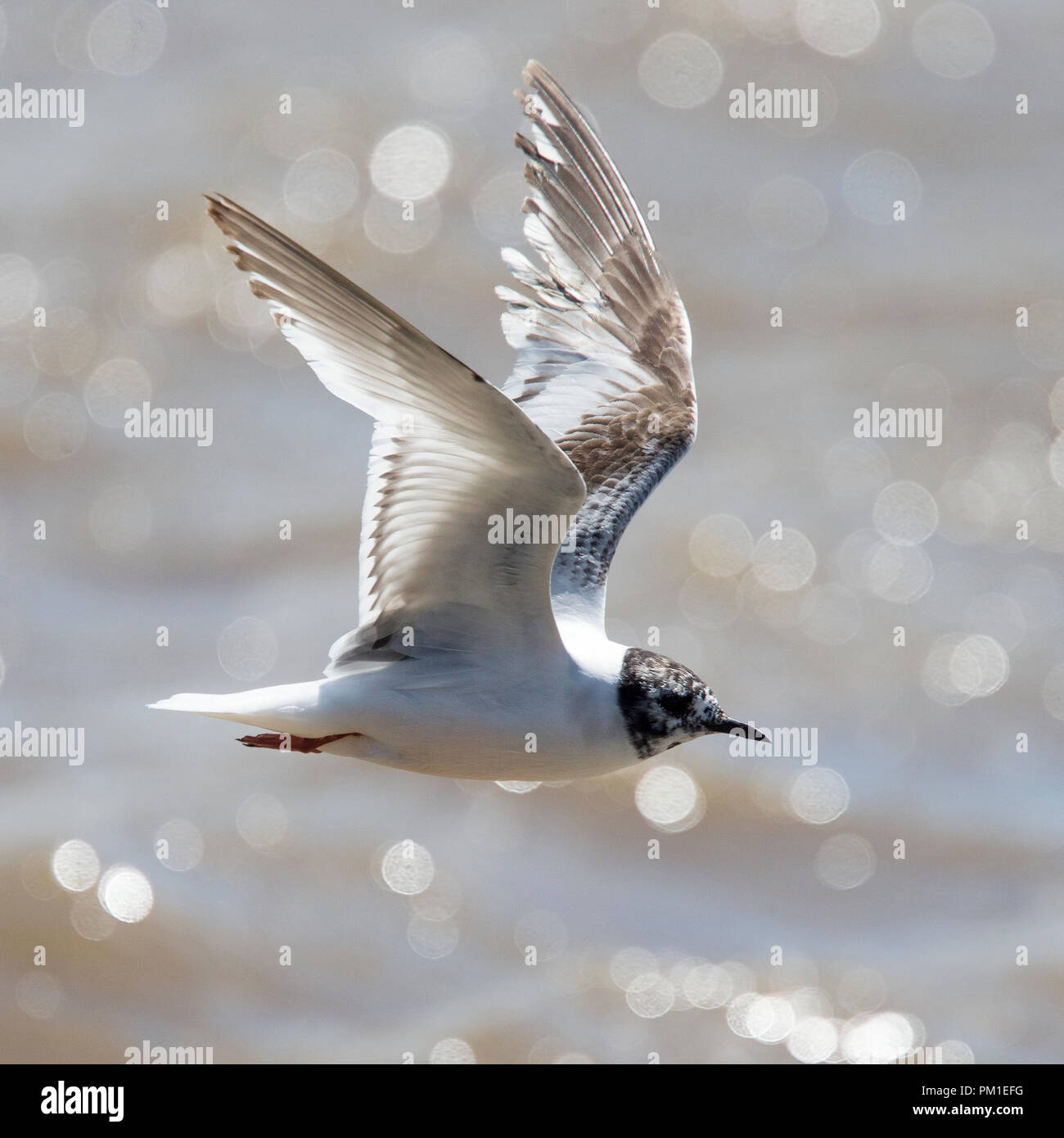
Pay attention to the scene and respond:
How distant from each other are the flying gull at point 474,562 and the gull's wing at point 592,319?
1cm

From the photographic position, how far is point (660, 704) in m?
4.88

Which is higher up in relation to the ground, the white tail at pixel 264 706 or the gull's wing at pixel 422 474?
the gull's wing at pixel 422 474

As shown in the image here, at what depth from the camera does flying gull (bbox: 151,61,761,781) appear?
4.18 m

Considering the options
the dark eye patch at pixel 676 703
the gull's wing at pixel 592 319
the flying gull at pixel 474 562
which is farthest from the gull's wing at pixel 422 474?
the gull's wing at pixel 592 319

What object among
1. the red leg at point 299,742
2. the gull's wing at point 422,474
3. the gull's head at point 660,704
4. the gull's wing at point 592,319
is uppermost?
the gull's wing at point 592,319

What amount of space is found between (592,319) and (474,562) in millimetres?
2091

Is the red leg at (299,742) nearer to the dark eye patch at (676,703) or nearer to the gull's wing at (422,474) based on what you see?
the gull's wing at (422,474)

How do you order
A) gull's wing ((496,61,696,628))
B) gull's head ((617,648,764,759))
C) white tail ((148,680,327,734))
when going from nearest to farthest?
white tail ((148,680,327,734)), gull's head ((617,648,764,759)), gull's wing ((496,61,696,628))

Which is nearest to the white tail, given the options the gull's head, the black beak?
the gull's head

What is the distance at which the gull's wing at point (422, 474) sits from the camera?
4.09 metres

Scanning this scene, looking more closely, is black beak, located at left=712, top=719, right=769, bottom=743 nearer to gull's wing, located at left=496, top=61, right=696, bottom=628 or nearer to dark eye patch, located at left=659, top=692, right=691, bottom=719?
dark eye patch, located at left=659, top=692, right=691, bottom=719

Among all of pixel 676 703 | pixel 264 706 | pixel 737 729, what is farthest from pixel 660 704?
pixel 264 706

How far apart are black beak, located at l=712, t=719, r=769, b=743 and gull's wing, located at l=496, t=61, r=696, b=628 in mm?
1035

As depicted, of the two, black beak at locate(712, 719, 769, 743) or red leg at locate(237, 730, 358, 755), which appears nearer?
red leg at locate(237, 730, 358, 755)
